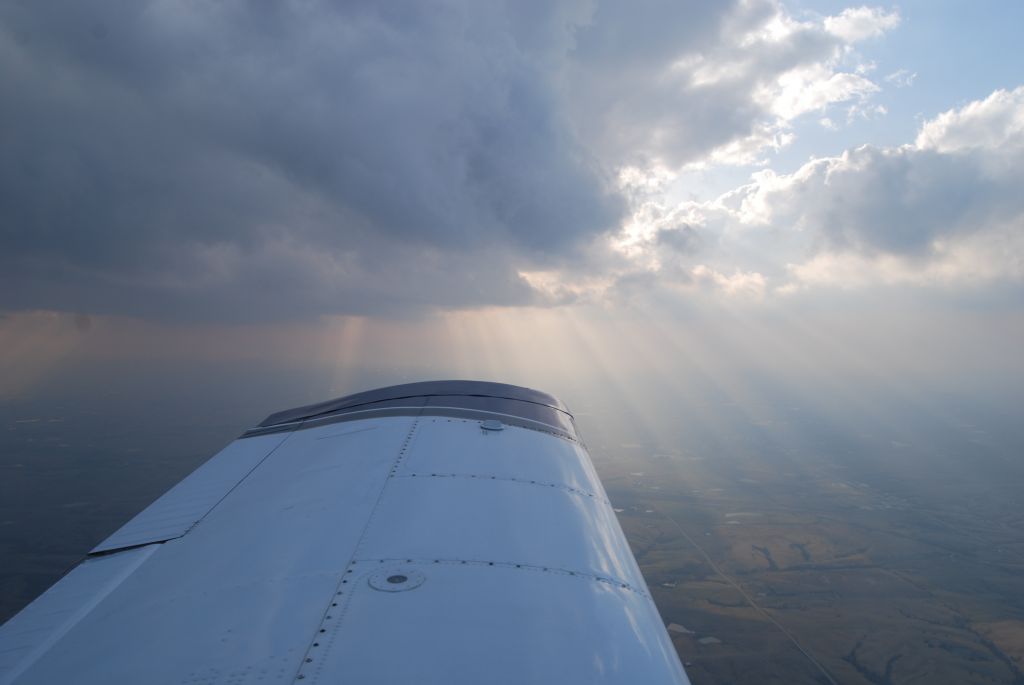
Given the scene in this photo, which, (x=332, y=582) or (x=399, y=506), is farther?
(x=399, y=506)

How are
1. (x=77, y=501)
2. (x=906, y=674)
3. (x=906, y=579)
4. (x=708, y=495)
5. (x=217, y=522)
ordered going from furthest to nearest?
1. (x=708, y=495)
2. (x=77, y=501)
3. (x=906, y=579)
4. (x=906, y=674)
5. (x=217, y=522)

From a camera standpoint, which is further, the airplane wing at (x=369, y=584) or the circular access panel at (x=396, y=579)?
the circular access panel at (x=396, y=579)

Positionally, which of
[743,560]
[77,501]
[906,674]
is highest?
[77,501]

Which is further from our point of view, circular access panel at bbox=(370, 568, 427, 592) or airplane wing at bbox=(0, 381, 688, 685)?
circular access panel at bbox=(370, 568, 427, 592)

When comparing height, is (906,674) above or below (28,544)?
below

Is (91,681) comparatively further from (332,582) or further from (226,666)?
(332,582)

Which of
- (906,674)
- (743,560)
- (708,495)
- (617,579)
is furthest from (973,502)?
(617,579)

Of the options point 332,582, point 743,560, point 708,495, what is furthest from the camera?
point 708,495
